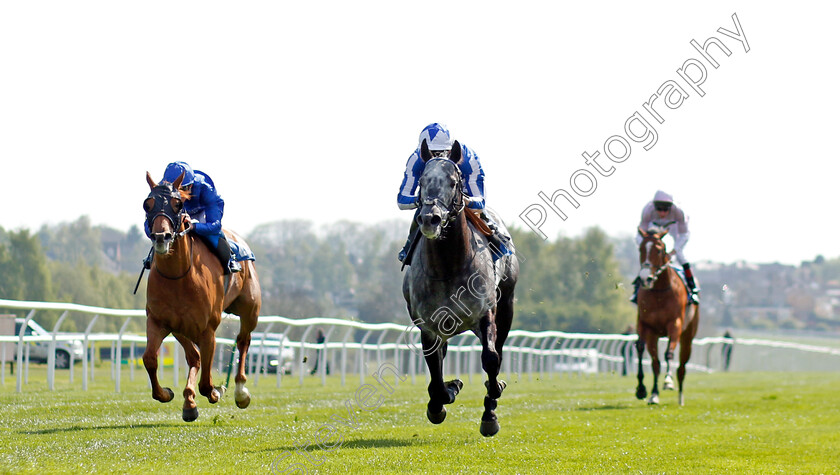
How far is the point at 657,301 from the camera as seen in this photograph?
599 inches

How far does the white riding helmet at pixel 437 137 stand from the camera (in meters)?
8.14

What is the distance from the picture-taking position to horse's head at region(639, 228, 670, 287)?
47.6ft

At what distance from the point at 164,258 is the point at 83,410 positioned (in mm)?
2607

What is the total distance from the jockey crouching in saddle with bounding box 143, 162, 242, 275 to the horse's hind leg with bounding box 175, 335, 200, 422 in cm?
75

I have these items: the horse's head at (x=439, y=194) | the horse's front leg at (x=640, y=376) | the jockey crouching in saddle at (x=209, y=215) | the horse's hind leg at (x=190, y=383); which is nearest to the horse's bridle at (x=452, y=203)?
the horse's head at (x=439, y=194)

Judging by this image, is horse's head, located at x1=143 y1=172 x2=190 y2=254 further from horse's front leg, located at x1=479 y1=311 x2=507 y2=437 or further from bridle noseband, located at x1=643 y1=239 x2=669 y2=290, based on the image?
bridle noseband, located at x1=643 y1=239 x2=669 y2=290

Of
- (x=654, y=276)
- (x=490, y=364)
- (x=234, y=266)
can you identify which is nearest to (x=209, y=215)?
(x=234, y=266)

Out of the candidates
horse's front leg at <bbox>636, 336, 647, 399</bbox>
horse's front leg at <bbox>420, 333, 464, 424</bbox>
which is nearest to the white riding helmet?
horse's front leg at <bbox>420, 333, 464, 424</bbox>

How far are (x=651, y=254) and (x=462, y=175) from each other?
6.97 m

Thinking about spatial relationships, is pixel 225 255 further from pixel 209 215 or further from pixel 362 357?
pixel 362 357

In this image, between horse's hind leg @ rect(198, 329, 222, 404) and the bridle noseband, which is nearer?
horse's hind leg @ rect(198, 329, 222, 404)

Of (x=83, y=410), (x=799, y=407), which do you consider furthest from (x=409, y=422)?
(x=799, y=407)

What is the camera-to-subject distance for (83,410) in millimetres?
10250

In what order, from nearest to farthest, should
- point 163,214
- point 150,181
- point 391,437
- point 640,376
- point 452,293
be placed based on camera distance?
point 452,293
point 163,214
point 150,181
point 391,437
point 640,376
